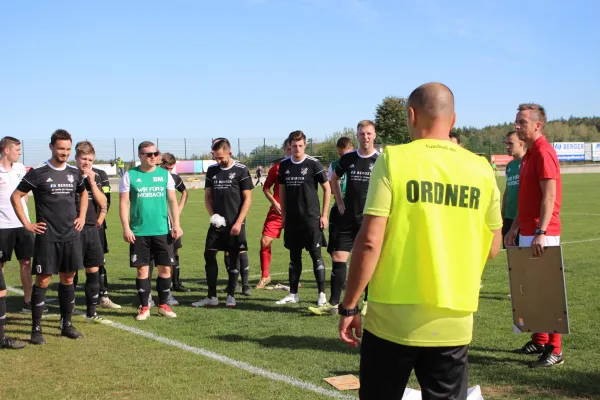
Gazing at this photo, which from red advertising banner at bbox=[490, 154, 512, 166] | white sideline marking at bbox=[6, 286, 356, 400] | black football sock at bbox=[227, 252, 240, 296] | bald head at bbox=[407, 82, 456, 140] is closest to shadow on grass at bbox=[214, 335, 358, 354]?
white sideline marking at bbox=[6, 286, 356, 400]

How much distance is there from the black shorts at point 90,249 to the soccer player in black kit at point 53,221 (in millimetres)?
815

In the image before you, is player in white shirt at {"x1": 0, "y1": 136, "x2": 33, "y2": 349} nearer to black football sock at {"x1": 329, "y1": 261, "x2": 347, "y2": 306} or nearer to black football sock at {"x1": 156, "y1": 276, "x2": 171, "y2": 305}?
black football sock at {"x1": 156, "y1": 276, "x2": 171, "y2": 305}

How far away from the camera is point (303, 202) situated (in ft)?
27.1

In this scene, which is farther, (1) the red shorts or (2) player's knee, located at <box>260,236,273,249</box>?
(1) the red shorts

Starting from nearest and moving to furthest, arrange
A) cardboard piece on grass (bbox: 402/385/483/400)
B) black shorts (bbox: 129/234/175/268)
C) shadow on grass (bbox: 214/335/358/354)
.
Result: cardboard piece on grass (bbox: 402/385/483/400) < shadow on grass (bbox: 214/335/358/354) < black shorts (bbox: 129/234/175/268)

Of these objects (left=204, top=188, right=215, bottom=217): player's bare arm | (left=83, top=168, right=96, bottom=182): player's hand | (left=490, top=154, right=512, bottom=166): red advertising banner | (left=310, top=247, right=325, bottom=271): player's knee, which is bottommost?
(left=310, top=247, right=325, bottom=271): player's knee

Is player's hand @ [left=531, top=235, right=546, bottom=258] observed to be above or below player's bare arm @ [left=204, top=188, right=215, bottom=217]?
below

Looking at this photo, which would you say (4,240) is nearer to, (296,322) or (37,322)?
(37,322)

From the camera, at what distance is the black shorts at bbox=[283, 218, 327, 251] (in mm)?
8281

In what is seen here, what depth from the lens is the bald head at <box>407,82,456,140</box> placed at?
2834 mm

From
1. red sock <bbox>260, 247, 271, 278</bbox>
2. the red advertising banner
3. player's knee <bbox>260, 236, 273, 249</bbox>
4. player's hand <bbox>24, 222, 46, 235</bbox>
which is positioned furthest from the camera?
the red advertising banner

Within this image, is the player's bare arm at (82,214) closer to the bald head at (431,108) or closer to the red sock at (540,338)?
the red sock at (540,338)

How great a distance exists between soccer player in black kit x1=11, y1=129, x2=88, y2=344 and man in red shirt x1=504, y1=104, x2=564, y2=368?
4505 millimetres

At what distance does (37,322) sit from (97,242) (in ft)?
4.72
